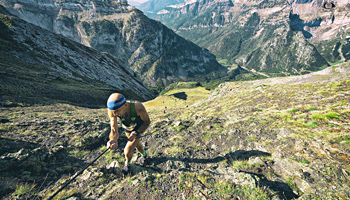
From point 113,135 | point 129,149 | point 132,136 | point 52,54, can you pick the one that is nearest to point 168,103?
point 129,149

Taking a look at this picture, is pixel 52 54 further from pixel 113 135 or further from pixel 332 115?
pixel 332 115

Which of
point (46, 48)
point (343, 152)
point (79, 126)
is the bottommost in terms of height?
point (343, 152)

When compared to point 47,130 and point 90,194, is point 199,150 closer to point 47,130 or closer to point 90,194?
point 90,194

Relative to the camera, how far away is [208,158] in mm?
7715

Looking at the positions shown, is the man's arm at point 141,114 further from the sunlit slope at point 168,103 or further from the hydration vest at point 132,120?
the sunlit slope at point 168,103

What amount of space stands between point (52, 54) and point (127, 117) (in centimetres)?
7542

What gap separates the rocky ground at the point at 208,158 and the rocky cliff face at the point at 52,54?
50061 millimetres

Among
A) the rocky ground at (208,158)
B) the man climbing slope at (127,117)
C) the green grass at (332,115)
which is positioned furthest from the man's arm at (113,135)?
the green grass at (332,115)

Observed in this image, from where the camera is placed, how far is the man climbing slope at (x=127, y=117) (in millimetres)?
5641

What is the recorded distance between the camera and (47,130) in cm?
1035

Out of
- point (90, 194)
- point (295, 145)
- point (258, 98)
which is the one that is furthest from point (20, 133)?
point (258, 98)

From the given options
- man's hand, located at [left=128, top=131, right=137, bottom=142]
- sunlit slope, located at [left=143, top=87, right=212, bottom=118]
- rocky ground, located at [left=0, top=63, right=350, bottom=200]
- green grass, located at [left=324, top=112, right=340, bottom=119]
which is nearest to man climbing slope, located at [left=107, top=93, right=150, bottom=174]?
man's hand, located at [left=128, top=131, right=137, bottom=142]

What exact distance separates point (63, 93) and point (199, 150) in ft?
120

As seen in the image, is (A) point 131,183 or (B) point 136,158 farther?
(B) point 136,158
